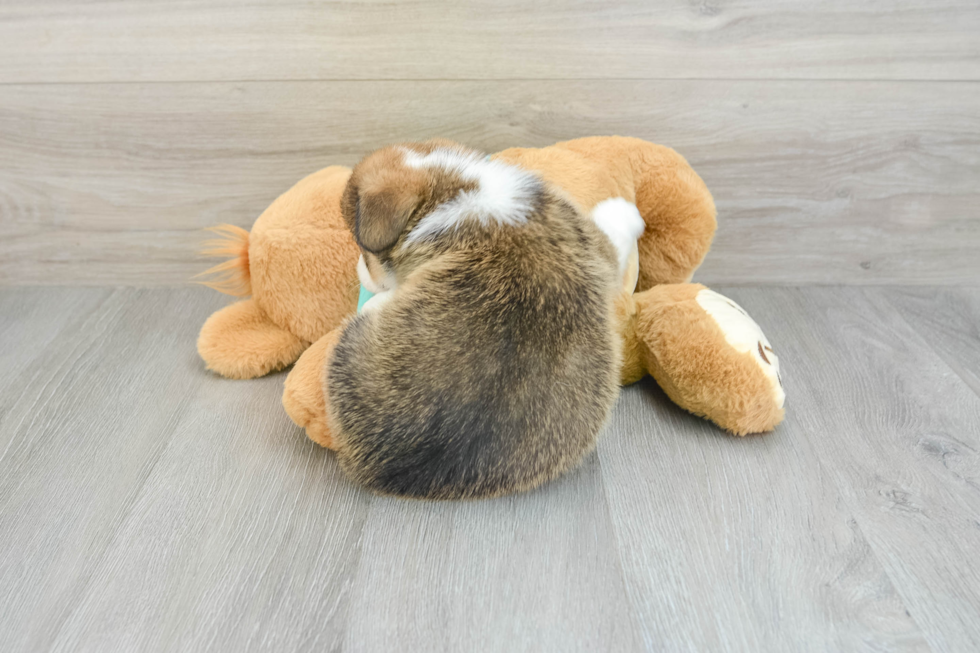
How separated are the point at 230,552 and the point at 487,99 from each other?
793 millimetres

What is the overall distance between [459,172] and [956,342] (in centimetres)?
92

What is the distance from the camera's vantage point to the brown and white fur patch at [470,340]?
703 mm

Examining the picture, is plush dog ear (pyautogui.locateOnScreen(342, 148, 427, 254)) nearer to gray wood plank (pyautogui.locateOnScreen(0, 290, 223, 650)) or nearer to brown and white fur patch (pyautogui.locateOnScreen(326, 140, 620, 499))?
brown and white fur patch (pyautogui.locateOnScreen(326, 140, 620, 499))

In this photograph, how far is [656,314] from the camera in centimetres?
93

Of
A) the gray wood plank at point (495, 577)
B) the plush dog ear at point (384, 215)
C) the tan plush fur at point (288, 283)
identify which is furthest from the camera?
the tan plush fur at point (288, 283)

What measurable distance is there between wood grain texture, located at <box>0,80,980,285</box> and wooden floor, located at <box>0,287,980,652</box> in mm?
306

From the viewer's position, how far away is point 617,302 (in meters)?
0.90

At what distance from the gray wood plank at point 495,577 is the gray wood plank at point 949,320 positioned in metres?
0.68

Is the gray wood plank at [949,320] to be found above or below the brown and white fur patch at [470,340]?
below

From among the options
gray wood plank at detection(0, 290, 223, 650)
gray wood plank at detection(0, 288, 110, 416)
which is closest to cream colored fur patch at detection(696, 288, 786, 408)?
gray wood plank at detection(0, 290, 223, 650)

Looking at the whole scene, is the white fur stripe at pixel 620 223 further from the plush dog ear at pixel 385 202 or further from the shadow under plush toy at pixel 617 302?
the plush dog ear at pixel 385 202

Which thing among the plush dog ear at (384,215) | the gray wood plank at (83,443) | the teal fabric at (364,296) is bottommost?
the gray wood plank at (83,443)

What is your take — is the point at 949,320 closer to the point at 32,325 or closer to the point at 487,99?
the point at 487,99

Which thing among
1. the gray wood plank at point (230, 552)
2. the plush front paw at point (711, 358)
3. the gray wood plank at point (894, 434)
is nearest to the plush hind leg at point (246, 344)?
the gray wood plank at point (230, 552)
